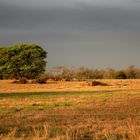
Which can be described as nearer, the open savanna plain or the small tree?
the open savanna plain

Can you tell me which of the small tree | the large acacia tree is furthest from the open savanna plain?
the small tree

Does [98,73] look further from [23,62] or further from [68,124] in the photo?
[68,124]

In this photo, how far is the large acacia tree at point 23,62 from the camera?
253 feet

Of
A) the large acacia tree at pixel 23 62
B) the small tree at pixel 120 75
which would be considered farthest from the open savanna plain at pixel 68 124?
the small tree at pixel 120 75

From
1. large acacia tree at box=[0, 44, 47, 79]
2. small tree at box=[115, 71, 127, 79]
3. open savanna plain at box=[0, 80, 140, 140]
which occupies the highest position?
large acacia tree at box=[0, 44, 47, 79]

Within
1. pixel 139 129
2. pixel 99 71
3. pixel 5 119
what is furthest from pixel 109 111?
pixel 99 71

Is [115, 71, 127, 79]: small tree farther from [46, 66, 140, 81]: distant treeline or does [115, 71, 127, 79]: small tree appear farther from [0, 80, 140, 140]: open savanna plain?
[0, 80, 140, 140]: open savanna plain

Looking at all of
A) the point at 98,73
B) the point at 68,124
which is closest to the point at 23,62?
the point at 98,73

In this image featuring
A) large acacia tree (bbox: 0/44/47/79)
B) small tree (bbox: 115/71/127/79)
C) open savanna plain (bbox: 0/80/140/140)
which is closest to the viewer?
open savanna plain (bbox: 0/80/140/140)

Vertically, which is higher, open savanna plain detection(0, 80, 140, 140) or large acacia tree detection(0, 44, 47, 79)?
large acacia tree detection(0, 44, 47, 79)

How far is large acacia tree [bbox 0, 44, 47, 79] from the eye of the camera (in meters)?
77.0

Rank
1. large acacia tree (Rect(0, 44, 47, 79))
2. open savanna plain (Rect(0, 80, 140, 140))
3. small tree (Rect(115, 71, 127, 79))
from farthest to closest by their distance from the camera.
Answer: small tree (Rect(115, 71, 127, 79)) → large acacia tree (Rect(0, 44, 47, 79)) → open savanna plain (Rect(0, 80, 140, 140))

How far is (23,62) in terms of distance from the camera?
79062mm

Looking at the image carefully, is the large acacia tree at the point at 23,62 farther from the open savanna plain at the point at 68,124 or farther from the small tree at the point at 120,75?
the open savanna plain at the point at 68,124
